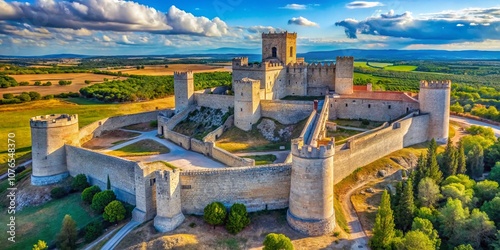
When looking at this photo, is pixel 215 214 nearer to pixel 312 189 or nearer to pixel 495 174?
pixel 312 189

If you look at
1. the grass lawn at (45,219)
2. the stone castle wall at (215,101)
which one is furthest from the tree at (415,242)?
the stone castle wall at (215,101)

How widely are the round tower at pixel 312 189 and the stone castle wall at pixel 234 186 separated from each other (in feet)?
3.94

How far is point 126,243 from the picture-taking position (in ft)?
70.0

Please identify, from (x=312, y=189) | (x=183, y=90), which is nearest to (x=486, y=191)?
(x=312, y=189)

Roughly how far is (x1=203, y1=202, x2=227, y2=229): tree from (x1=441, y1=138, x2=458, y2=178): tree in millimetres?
16644

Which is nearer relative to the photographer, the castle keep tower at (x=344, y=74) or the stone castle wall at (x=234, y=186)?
the stone castle wall at (x=234, y=186)

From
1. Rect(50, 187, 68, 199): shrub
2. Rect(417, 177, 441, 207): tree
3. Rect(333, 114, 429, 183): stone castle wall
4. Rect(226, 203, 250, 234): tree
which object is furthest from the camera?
Rect(50, 187, 68, 199): shrub

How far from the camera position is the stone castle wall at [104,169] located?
25.7m

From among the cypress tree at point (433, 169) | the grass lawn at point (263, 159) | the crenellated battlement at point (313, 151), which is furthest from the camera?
the grass lawn at point (263, 159)

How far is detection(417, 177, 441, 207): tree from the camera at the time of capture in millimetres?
25047

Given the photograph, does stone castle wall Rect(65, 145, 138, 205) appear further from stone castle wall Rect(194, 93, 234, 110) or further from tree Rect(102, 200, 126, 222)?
stone castle wall Rect(194, 93, 234, 110)

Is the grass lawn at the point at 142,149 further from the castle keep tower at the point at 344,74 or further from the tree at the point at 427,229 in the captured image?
the tree at the point at 427,229

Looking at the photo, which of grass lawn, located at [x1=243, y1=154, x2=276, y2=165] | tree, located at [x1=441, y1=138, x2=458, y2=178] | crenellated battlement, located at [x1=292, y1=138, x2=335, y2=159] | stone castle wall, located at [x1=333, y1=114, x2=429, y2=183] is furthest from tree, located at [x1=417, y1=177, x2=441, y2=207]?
grass lawn, located at [x1=243, y1=154, x2=276, y2=165]

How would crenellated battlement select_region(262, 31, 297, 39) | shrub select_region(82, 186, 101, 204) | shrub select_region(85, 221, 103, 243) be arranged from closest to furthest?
shrub select_region(85, 221, 103, 243) < shrub select_region(82, 186, 101, 204) < crenellated battlement select_region(262, 31, 297, 39)
